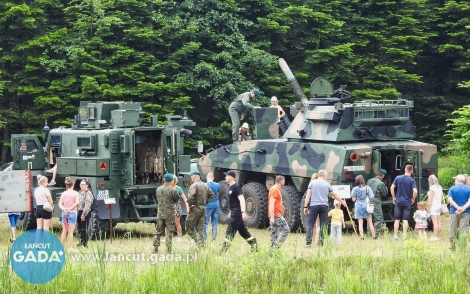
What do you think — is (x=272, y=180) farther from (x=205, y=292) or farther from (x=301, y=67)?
(x=301, y=67)

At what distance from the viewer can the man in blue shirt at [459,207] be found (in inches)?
653

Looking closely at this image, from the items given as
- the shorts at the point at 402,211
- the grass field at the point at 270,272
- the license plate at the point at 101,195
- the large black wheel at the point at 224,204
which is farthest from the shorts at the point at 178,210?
the shorts at the point at 402,211

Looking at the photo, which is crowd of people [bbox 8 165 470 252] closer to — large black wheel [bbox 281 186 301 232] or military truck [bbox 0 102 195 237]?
military truck [bbox 0 102 195 237]

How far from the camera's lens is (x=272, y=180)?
2223 cm

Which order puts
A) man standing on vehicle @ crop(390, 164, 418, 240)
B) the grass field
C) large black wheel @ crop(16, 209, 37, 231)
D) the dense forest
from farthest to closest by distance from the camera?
the dense forest → large black wheel @ crop(16, 209, 37, 231) → man standing on vehicle @ crop(390, 164, 418, 240) → the grass field

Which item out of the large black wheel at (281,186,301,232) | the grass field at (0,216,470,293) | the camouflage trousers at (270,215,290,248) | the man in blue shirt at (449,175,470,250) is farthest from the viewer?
the large black wheel at (281,186,301,232)

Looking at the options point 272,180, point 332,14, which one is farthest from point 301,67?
point 272,180

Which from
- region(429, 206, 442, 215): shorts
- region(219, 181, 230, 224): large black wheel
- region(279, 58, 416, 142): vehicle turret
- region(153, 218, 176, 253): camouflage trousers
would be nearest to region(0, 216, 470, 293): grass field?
region(153, 218, 176, 253): camouflage trousers

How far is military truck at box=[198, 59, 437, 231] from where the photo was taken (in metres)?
20.1

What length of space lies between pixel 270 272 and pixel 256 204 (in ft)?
29.3

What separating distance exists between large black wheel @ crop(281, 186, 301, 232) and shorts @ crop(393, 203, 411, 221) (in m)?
2.64

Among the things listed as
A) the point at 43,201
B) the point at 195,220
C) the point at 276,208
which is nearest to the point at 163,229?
the point at 195,220

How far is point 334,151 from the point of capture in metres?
20.2

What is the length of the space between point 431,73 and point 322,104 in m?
19.5
